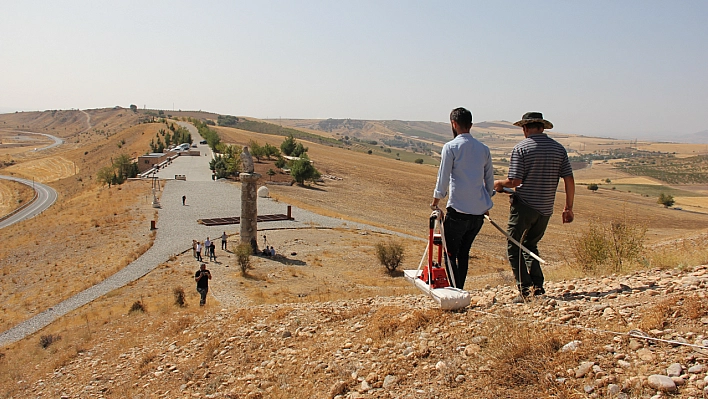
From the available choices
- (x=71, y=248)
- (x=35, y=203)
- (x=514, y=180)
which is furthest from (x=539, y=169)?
(x=35, y=203)

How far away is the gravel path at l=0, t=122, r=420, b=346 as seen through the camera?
587 inches

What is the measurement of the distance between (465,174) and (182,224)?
2388 cm

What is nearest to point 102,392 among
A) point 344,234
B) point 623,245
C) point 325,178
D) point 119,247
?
point 623,245

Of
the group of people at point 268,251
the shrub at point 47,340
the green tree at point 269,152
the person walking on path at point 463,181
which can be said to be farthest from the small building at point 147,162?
the person walking on path at point 463,181

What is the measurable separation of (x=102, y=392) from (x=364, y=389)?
476 cm

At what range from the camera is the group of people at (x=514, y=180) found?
5.38 m

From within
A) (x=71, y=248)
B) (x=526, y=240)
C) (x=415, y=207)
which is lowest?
(x=415, y=207)

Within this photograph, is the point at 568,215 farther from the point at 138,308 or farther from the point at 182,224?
the point at 182,224

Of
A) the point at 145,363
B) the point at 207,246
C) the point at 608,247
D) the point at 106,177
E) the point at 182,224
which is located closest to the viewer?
the point at 145,363

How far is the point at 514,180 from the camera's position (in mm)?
5473

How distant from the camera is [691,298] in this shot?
444 centimetres

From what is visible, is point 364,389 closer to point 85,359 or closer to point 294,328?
point 294,328

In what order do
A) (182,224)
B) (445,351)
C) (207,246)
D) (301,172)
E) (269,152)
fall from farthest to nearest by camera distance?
(269,152)
(301,172)
(182,224)
(207,246)
(445,351)

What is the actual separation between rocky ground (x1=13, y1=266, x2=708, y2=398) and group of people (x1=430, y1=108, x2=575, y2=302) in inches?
35.4
